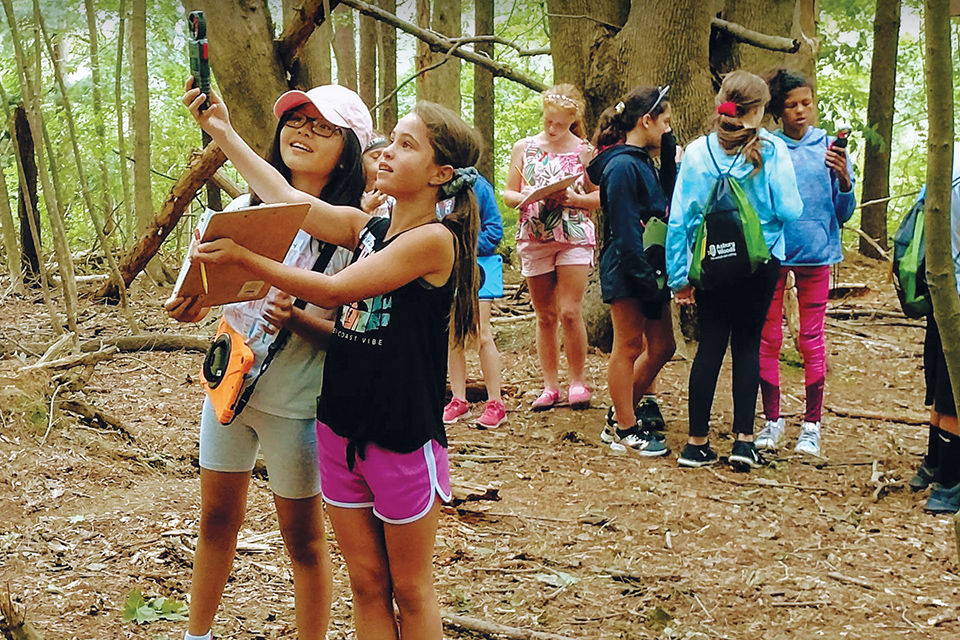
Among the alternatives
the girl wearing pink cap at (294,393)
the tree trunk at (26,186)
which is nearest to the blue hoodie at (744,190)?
the girl wearing pink cap at (294,393)

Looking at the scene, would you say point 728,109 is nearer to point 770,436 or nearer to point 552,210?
point 552,210

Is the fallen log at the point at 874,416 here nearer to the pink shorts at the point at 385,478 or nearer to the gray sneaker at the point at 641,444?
the gray sneaker at the point at 641,444

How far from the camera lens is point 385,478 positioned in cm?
248

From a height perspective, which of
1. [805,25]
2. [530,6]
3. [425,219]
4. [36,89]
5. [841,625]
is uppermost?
[530,6]

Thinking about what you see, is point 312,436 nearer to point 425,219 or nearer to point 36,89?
point 425,219

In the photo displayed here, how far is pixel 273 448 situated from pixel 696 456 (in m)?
3.16

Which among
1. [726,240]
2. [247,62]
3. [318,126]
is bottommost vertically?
[726,240]

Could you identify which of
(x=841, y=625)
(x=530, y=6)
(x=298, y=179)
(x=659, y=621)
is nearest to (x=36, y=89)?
(x=298, y=179)

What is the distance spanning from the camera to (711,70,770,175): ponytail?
4.91 metres

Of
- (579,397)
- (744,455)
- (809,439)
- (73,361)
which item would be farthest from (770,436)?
(73,361)

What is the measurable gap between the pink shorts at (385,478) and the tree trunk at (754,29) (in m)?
5.52

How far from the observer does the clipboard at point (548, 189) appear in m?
5.64

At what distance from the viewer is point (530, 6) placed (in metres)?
15.6

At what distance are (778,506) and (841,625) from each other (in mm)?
1263
